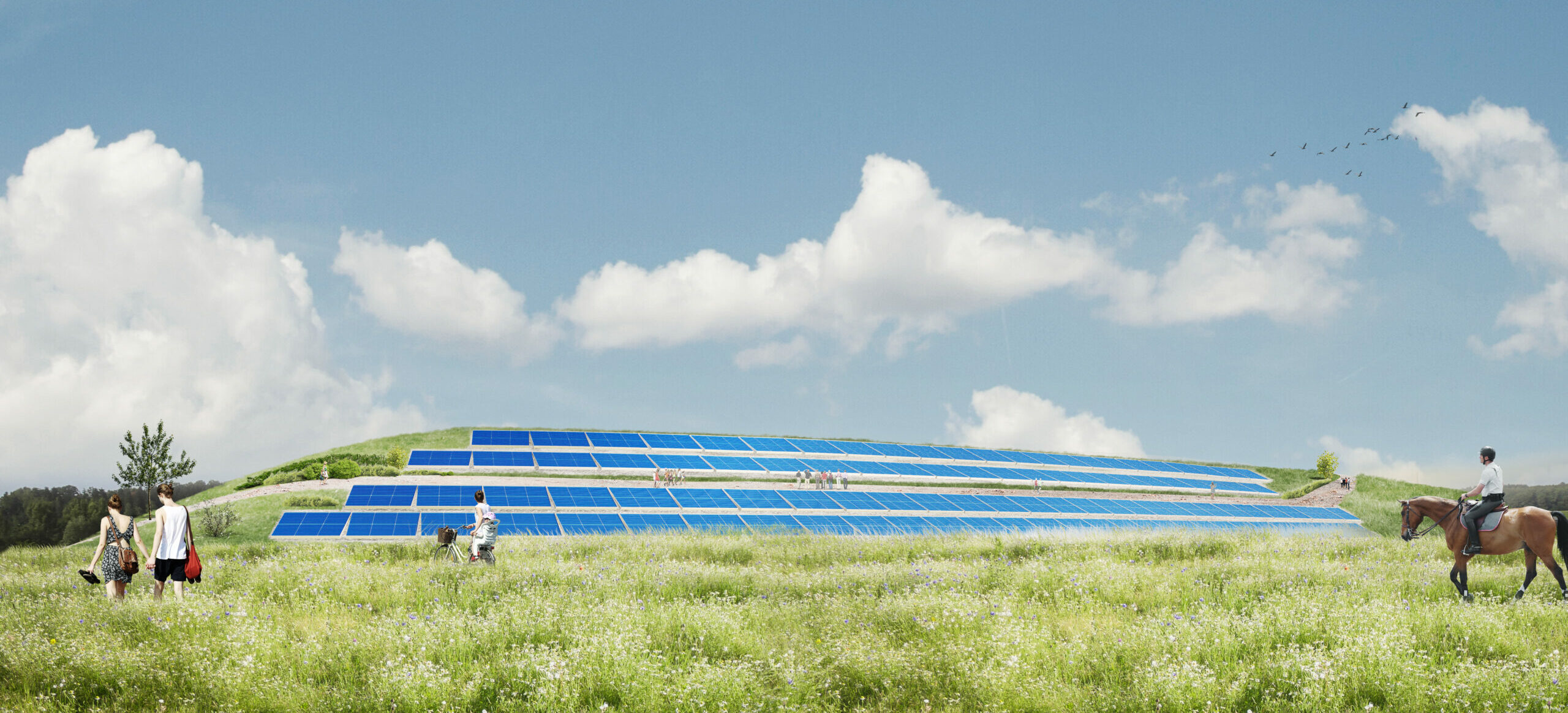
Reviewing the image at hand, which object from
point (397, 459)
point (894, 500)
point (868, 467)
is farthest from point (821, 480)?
point (397, 459)

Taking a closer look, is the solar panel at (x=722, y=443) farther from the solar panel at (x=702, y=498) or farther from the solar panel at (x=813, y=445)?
the solar panel at (x=702, y=498)

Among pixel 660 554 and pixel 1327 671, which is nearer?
pixel 1327 671

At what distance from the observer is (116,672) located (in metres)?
11.0

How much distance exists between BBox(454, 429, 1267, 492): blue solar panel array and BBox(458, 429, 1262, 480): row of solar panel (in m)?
0.05

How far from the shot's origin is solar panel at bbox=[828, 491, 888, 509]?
3897cm

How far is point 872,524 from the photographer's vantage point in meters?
33.5

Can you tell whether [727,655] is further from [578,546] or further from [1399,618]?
[578,546]

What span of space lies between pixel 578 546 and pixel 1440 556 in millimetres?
23156

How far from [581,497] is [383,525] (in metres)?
9.01

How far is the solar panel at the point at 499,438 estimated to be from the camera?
5309 centimetres

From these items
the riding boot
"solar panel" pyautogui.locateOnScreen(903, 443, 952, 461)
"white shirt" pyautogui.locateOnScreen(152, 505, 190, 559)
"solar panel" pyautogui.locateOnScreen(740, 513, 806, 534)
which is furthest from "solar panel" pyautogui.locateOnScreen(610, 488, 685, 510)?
the riding boot

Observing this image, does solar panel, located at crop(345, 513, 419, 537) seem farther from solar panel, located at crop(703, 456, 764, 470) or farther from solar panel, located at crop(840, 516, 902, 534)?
solar panel, located at crop(703, 456, 764, 470)

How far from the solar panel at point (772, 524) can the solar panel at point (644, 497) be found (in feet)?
12.0

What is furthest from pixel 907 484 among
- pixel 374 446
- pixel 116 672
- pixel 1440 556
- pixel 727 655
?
pixel 116 672
